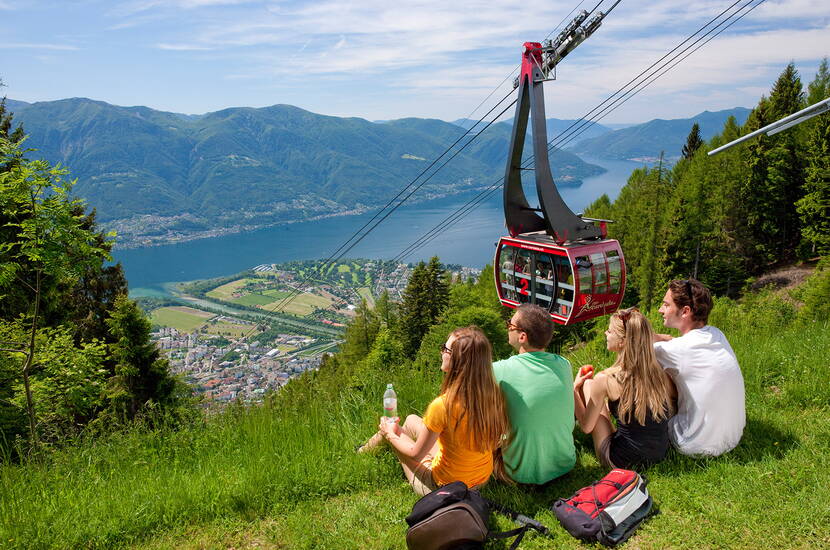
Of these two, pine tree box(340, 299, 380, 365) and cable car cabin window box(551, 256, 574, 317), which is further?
pine tree box(340, 299, 380, 365)

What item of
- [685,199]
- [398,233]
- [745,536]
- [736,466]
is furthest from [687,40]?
[398,233]

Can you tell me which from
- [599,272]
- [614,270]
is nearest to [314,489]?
[599,272]

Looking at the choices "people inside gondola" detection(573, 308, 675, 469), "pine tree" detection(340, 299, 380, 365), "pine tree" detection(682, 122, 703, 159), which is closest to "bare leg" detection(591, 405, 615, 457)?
"people inside gondola" detection(573, 308, 675, 469)

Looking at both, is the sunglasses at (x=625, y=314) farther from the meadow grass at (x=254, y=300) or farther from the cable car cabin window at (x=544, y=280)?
the meadow grass at (x=254, y=300)

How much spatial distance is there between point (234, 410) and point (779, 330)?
6819mm

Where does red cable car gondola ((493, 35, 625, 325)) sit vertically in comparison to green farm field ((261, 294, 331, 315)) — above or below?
above

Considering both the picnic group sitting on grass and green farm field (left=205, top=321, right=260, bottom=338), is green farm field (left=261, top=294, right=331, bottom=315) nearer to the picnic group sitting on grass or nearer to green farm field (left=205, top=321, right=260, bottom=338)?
green farm field (left=205, top=321, right=260, bottom=338)

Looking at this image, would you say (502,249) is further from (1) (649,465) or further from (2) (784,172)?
(2) (784,172)

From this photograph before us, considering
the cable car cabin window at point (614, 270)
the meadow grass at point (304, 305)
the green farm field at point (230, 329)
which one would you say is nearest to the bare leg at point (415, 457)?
the cable car cabin window at point (614, 270)

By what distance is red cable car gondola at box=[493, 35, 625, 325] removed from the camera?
23.4ft

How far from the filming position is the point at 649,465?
135 inches

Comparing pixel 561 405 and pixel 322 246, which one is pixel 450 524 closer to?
pixel 561 405

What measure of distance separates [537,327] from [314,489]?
186 cm

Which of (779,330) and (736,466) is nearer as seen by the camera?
(736,466)
